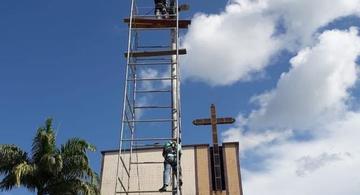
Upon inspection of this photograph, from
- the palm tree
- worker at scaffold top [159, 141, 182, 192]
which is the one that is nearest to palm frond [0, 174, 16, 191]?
the palm tree

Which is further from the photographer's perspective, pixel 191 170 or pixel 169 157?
pixel 191 170

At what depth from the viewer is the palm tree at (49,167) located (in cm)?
2017

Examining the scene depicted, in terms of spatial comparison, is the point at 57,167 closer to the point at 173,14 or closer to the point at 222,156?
the point at 173,14

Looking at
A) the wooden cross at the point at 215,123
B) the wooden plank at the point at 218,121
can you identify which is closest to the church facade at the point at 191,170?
Answer: the wooden cross at the point at 215,123

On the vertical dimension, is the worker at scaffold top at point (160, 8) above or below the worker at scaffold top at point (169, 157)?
above

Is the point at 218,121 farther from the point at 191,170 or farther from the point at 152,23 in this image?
the point at 152,23

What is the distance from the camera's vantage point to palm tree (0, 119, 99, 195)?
20.2 meters

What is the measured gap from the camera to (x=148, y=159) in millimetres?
29328

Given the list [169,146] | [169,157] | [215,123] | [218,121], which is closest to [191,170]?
[215,123]

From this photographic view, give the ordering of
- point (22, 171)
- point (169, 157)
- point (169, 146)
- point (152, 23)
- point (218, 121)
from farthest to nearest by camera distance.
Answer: point (218, 121), point (152, 23), point (22, 171), point (169, 146), point (169, 157)

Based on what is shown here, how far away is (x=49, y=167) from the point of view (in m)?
20.2

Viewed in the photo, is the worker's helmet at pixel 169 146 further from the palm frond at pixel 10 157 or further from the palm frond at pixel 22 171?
the palm frond at pixel 10 157

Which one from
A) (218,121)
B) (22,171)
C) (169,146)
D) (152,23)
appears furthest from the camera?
(218,121)

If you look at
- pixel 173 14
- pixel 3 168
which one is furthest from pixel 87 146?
pixel 173 14
